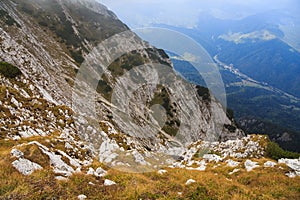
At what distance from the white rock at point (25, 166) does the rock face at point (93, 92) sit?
54.8 inches

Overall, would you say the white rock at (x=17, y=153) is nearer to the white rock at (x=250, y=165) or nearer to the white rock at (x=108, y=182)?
the white rock at (x=108, y=182)

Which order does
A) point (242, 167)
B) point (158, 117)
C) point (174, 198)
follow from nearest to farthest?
point (174, 198)
point (242, 167)
point (158, 117)

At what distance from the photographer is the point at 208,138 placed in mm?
116625

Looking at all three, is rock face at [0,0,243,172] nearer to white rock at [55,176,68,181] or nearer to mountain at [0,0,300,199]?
mountain at [0,0,300,199]

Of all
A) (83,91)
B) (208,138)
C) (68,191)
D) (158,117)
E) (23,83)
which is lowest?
(208,138)

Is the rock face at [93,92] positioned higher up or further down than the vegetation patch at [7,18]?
further down

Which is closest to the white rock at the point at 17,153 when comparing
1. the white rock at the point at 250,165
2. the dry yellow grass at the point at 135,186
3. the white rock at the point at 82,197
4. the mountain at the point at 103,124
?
the mountain at the point at 103,124

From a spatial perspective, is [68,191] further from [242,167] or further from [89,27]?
[89,27]

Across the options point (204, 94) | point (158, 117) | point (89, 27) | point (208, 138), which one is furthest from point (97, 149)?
point (89, 27)

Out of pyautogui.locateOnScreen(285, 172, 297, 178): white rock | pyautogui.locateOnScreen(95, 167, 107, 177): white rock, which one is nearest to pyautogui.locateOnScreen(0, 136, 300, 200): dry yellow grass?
pyautogui.locateOnScreen(95, 167, 107, 177): white rock

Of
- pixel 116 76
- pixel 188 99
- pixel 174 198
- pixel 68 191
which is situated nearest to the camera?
pixel 68 191

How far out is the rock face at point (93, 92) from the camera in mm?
27875

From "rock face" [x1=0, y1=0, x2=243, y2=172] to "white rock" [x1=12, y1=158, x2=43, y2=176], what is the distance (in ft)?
4.56

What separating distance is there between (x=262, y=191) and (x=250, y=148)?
61.5 ft
